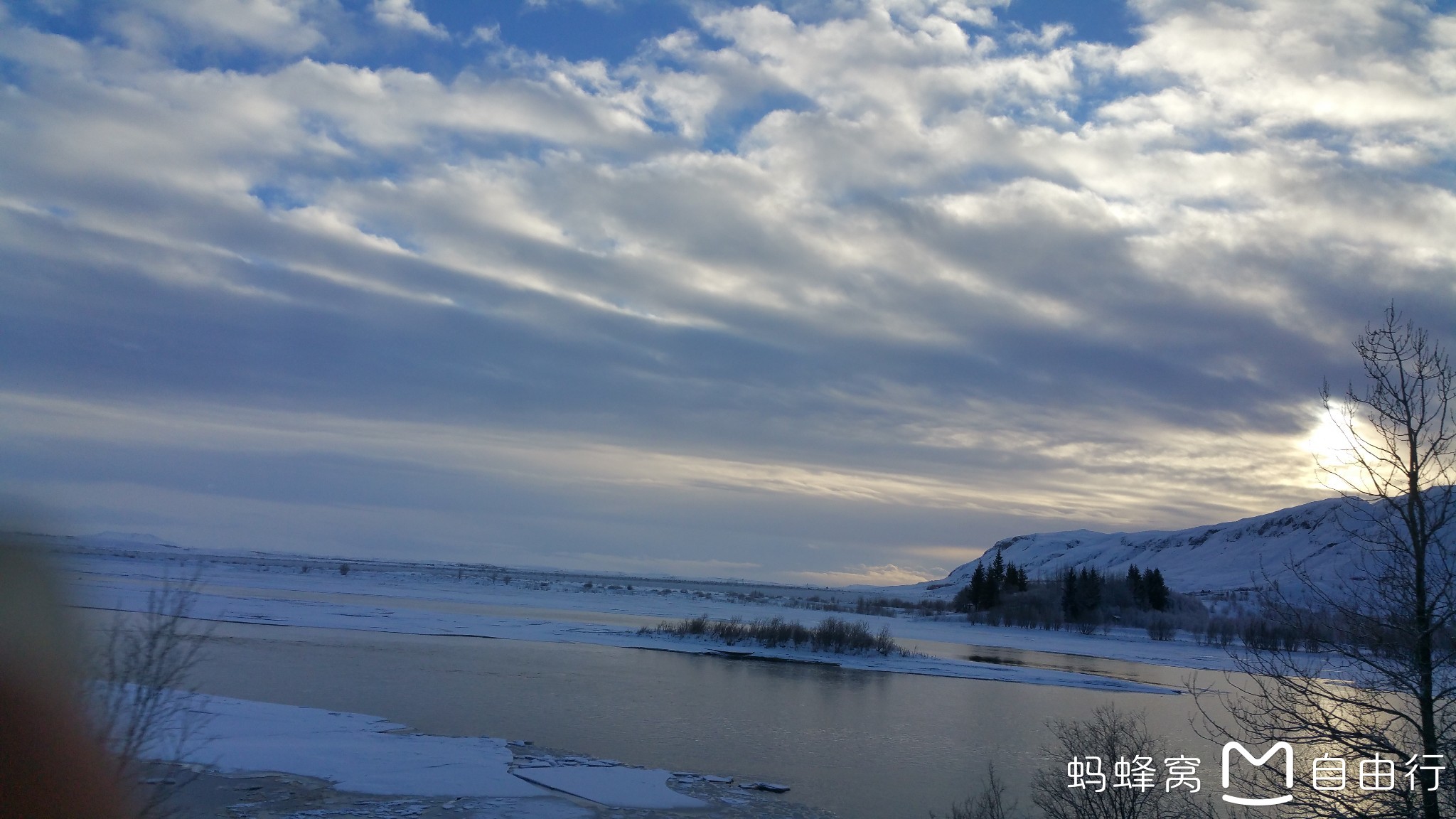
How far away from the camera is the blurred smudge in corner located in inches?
233

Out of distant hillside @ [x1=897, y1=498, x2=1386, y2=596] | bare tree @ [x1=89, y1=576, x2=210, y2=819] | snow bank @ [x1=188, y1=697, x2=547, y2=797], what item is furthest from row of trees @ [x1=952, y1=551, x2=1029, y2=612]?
bare tree @ [x1=89, y1=576, x2=210, y2=819]

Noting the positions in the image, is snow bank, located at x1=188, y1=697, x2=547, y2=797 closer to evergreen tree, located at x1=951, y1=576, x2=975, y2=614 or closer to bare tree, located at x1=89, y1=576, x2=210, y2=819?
bare tree, located at x1=89, y1=576, x2=210, y2=819

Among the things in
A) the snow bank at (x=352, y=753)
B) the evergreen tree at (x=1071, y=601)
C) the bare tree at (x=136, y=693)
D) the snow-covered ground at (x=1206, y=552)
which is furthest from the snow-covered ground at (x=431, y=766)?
the snow-covered ground at (x=1206, y=552)

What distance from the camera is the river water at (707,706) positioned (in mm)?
16000

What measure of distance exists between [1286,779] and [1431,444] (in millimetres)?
3940

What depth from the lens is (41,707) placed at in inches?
251

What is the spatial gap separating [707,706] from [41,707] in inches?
676

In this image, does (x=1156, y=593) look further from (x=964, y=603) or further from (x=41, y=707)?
(x=41, y=707)

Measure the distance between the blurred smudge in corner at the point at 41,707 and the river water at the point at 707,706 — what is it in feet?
32.1

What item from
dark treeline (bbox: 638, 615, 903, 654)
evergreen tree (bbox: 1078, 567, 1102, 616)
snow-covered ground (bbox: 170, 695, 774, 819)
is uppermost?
evergreen tree (bbox: 1078, 567, 1102, 616)

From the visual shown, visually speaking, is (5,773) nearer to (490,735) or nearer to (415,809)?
(415,809)

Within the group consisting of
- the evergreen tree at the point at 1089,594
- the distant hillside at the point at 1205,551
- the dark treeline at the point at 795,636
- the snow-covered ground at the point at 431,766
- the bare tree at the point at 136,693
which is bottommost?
the dark treeline at the point at 795,636

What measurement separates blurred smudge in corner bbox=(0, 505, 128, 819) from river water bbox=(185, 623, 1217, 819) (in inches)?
385

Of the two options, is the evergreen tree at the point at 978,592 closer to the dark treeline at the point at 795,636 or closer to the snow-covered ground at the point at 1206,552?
the snow-covered ground at the point at 1206,552
